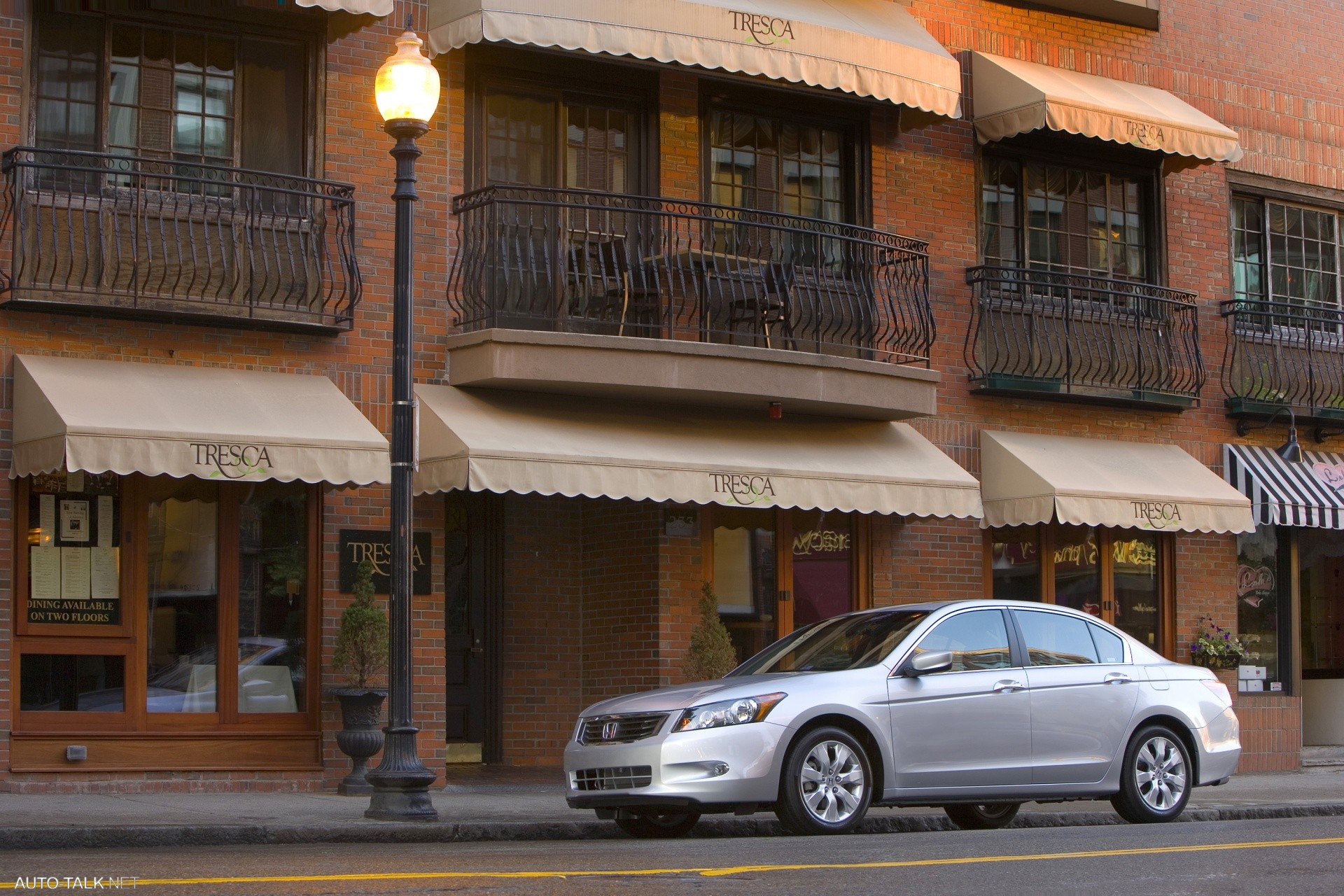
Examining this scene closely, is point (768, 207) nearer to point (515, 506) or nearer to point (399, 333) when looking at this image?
point (515, 506)

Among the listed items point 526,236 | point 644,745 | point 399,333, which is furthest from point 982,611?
point 526,236

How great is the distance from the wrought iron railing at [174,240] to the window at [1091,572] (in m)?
7.51

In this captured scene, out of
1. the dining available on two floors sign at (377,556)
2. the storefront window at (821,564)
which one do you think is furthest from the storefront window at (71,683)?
the storefront window at (821,564)

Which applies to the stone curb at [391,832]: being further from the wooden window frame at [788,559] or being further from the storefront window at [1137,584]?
the storefront window at [1137,584]

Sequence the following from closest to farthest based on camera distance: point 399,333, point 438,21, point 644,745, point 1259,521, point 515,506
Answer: point 644,745
point 399,333
point 438,21
point 515,506
point 1259,521

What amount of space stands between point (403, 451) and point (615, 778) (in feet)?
8.72

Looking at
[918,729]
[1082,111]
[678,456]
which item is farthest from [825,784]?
[1082,111]

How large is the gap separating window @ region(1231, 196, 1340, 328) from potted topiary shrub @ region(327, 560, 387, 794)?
11.0 m

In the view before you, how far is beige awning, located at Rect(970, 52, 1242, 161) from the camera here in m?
18.2

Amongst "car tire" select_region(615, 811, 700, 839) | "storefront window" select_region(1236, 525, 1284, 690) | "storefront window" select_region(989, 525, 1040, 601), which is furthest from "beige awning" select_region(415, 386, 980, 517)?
"storefront window" select_region(1236, 525, 1284, 690)

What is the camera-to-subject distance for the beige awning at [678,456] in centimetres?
1482

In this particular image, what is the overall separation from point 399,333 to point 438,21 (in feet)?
14.4

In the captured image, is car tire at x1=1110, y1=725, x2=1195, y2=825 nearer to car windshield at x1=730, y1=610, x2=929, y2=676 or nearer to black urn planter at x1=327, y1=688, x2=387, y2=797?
car windshield at x1=730, y1=610, x2=929, y2=676

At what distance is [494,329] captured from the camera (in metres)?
15.3
